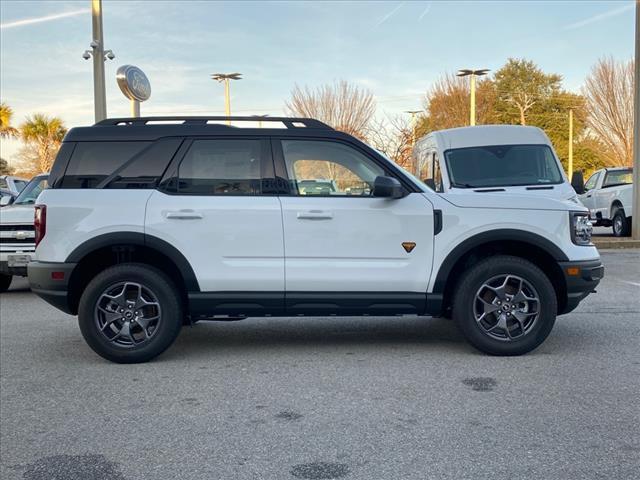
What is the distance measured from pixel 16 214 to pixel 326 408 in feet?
22.4

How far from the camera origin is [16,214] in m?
9.28

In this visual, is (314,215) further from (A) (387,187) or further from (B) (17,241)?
(B) (17,241)

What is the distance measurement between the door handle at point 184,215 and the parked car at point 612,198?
13.7 m

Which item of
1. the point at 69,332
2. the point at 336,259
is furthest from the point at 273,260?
the point at 69,332

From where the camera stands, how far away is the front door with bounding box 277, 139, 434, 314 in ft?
17.4

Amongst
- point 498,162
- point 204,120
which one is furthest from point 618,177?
point 204,120

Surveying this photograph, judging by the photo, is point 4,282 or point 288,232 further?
point 4,282

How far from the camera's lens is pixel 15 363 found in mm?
5512

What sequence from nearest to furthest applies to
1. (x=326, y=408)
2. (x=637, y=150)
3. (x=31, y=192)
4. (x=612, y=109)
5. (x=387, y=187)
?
1. (x=326, y=408)
2. (x=387, y=187)
3. (x=31, y=192)
4. (x=637, y=150)
5. (x=612, y=109)

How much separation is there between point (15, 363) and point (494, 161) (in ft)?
24.0

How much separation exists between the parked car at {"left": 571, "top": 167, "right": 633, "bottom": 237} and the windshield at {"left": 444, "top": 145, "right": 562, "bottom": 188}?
24.2ft

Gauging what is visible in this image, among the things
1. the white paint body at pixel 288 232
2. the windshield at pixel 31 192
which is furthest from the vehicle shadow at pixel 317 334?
the windshield at pixel 31 192

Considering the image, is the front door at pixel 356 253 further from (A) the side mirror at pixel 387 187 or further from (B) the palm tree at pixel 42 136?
(B) the palm tree at pixel 42 136

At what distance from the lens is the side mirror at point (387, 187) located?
17.0 ft
